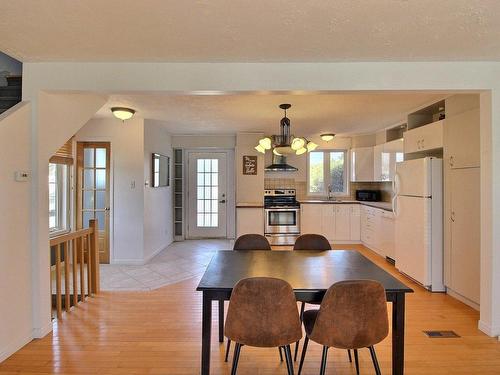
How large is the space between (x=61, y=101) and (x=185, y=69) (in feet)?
4.12

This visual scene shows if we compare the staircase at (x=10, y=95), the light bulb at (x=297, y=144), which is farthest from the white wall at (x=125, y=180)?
the light bulb at (x=297, y=144)

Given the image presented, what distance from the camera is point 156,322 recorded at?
9.84 ft

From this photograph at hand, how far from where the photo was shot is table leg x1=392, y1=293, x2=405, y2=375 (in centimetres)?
Answer: 186

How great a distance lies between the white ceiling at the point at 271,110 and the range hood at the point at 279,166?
2.80 ft

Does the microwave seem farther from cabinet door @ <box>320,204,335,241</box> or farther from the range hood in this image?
the range hood

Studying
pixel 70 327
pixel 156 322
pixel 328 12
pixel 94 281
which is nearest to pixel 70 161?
pixel 94 281

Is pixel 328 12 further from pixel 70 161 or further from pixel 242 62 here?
pixel 70 161

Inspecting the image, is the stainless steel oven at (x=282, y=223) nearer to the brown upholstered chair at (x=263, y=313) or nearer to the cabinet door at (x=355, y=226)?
the cabinet door at (x=355, y=226)

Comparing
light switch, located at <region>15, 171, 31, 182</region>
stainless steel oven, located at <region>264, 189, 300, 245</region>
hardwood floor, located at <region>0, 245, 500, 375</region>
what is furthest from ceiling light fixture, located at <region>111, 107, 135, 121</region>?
stainless steel oven, located at <region>264, 189, 300, 245</region>

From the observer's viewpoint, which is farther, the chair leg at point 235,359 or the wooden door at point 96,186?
the wooden door at point 96,186

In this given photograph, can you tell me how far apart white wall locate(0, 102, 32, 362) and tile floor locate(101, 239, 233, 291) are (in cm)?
140

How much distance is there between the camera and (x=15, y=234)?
251 centimetres

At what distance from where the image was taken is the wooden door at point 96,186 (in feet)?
16.6

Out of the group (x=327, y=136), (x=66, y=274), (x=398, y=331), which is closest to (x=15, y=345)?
(x=66, y=274)
